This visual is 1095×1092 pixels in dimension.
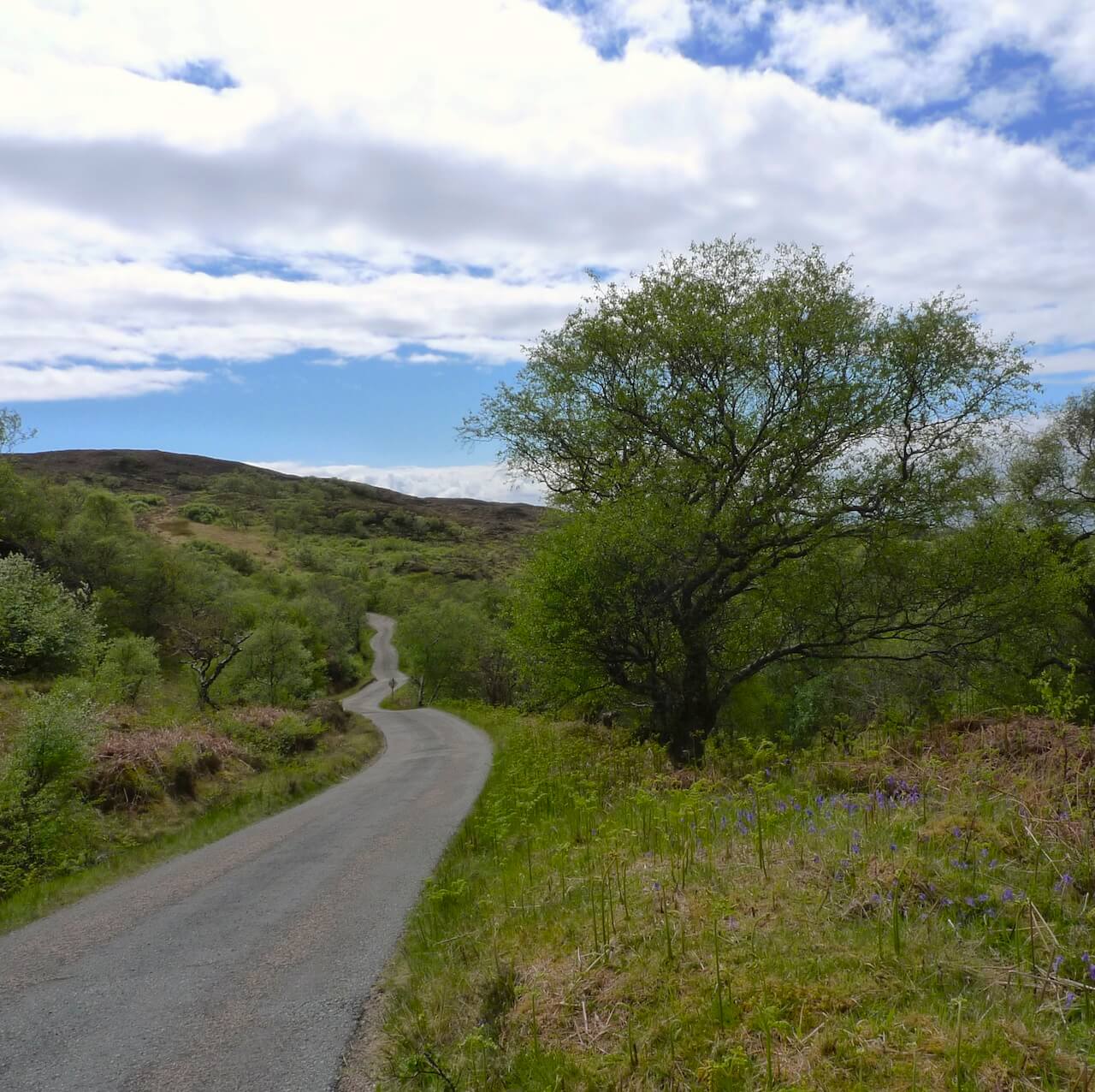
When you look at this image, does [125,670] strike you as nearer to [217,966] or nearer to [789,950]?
[217,966]

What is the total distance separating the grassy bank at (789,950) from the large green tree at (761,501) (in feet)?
26.5

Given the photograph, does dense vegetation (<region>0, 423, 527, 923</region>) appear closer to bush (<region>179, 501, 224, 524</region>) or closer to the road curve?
the road curve

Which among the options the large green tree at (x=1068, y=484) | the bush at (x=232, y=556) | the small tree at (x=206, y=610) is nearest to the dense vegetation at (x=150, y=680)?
the small tree at (x=206, y=610)

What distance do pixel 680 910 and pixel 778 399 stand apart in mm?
13458

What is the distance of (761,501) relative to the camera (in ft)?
54.2

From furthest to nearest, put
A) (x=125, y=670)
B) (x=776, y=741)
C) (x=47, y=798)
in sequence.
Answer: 1. (x=125, y=670)
2. (x=776, y=741)
3. (x=47, y=798)

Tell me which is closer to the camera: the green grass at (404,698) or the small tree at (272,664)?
the small tree at (272,664)

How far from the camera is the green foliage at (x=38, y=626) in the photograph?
81.0ft

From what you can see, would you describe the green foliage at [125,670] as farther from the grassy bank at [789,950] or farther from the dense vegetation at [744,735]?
the grassy bank at [789,950]

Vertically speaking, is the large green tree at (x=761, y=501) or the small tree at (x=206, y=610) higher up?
the large green tree at (x=761, y=501)

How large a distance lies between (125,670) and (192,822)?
21537 mm

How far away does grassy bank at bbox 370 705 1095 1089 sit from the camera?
A: 368 centimetres

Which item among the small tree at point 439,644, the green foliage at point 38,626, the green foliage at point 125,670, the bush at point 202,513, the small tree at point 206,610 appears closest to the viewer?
the green foliage at point 125,670

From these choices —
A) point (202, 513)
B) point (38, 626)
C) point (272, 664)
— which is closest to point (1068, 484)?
point (38, 626)
